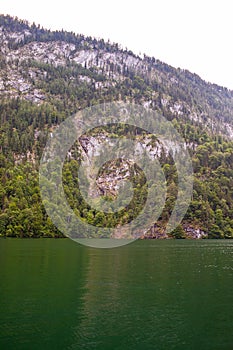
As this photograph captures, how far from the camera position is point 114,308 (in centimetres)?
4206

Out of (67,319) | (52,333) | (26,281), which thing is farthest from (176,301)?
(26,281)

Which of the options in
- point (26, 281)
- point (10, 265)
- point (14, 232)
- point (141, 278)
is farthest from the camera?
Result: point (14, 232)

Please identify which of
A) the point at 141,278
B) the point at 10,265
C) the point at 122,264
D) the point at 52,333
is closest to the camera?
the point at 52,333

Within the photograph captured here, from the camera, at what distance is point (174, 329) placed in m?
35.1

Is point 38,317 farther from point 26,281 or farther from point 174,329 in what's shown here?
point 26,281

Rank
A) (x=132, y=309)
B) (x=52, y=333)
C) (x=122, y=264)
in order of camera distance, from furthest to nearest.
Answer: (x=122, y=264)
(x=132, y=309)
(x=52, y=333)

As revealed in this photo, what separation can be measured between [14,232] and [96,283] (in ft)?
454

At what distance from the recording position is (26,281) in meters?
55.0

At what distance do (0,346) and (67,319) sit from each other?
8505mm

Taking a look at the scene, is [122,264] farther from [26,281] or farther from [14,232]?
[14,232]

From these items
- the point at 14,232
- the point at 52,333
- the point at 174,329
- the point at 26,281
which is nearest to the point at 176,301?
the point at 174,329

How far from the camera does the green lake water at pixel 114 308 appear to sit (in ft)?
104

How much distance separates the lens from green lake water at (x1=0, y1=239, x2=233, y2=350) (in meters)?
31.8

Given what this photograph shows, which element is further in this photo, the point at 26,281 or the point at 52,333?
the point at 26,281
